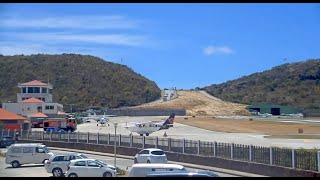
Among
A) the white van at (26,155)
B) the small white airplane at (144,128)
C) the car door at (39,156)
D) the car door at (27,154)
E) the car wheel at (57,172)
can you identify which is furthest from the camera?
Answer: the small white airplane at (144,128)

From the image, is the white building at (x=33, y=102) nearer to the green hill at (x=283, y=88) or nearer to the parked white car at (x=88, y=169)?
the parked white car at (x=88, y=169)

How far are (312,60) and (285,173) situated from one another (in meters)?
169

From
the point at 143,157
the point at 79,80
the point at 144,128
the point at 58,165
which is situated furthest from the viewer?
the point at 79,80

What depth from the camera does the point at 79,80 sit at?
5595 inches

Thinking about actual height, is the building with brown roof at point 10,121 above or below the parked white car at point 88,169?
above

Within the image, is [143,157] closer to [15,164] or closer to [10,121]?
[15,164]

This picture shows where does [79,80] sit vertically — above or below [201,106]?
above

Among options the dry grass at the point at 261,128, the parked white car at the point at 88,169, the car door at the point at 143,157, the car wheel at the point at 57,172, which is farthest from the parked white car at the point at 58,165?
the dry grass at the point at 261,128

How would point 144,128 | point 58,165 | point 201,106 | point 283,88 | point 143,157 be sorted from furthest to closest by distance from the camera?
1. point 283,88
2. point 201,106
3. point 144,128
4. point 143,157
5. point 58,165

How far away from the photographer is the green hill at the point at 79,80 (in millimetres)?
129625

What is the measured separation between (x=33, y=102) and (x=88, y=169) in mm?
62572

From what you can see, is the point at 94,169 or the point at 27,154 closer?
the point at 94,169

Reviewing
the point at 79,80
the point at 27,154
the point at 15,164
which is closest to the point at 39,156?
the point at 27,154

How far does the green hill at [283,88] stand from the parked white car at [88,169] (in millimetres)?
119555
